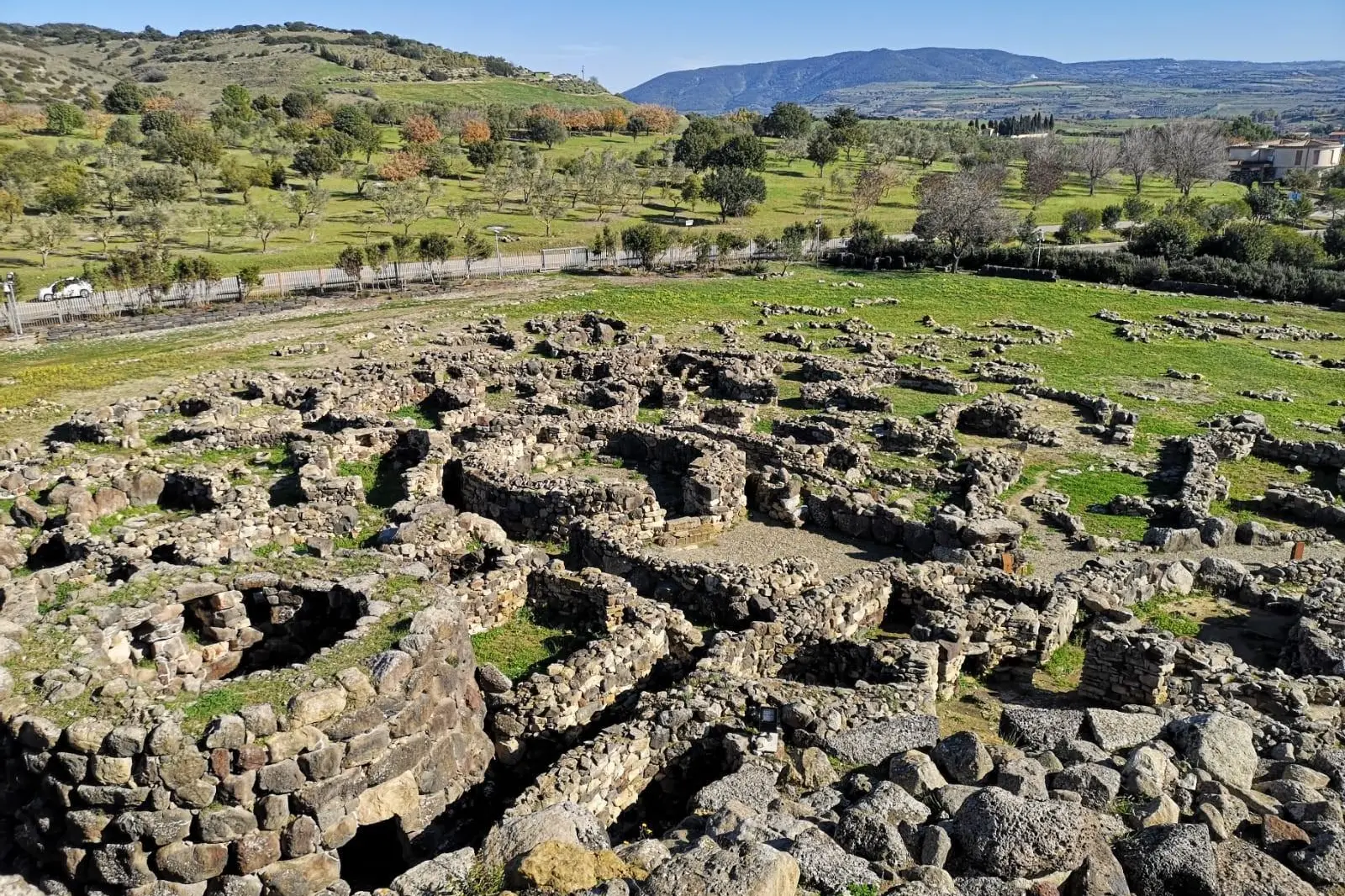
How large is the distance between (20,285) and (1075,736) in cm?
6533

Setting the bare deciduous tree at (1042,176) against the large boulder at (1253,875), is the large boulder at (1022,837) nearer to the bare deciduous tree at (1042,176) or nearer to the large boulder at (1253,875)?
the large boulder at (1253,875)

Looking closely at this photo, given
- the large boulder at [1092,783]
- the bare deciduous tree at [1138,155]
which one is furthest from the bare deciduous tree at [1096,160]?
the large boulder at [1092,783]

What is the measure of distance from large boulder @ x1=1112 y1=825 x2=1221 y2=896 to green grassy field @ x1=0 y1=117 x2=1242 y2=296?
216 feet

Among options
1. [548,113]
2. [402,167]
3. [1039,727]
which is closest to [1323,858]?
[1039,727]

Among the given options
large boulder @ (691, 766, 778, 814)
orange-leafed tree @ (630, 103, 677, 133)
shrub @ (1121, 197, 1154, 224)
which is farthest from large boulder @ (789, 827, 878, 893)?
orange-leafed tree @ (630, 103, 677, 133)

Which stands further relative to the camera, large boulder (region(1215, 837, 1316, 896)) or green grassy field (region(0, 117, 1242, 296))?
green grassy field (region(0, 117, 1242, 296))

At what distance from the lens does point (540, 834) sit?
9.11 meters

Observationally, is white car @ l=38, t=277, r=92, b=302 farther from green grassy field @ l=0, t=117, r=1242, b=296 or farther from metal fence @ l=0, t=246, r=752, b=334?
green grassy field @ l=0, t=117, r=1242, b=296

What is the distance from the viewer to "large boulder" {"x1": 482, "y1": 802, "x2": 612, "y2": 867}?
895cm

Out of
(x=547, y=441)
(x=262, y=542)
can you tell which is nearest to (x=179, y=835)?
(x=262, y=542)

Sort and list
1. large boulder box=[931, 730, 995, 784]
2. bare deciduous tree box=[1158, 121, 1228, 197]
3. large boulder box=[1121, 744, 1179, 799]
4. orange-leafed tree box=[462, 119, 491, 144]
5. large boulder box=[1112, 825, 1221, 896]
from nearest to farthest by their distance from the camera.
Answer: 1. large boulder box=[1112, 825, 1221, 896]
2. large boulder box=[1121, 744, 1179, 799]
3. large boulder box=[931, 730, 995, 784]
4. bare deciduous tree box=[1158, 121, 1228, 197]
5. orange-leafed tree box=[462, 119, 491, 144]

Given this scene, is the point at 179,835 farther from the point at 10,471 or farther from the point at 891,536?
the point at 10,471

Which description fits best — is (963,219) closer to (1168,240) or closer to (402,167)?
(1168,240)

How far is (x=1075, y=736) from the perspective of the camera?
1113 centimetres
